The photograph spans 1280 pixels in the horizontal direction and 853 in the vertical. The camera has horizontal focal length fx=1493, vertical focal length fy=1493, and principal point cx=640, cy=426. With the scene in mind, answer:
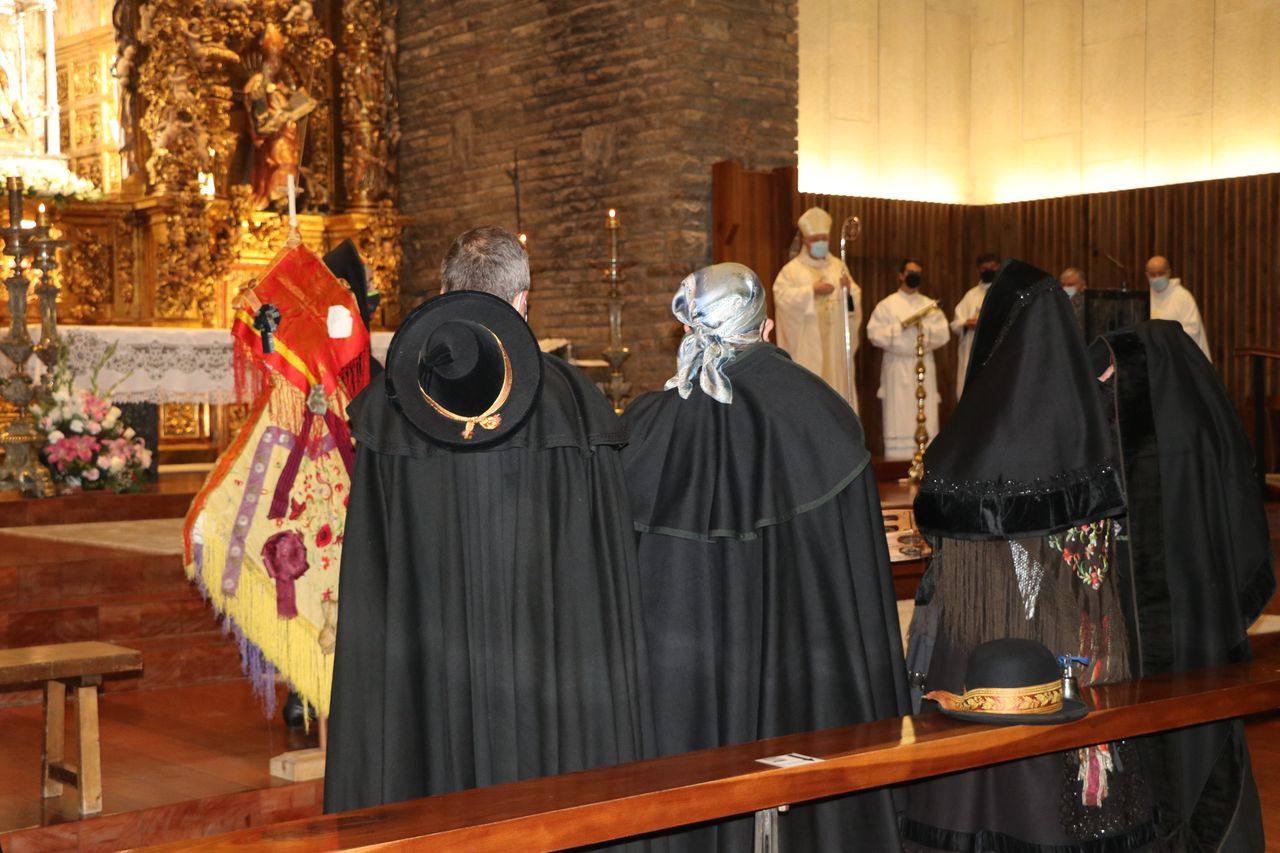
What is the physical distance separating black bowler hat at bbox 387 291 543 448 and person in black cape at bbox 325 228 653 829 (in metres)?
0.08

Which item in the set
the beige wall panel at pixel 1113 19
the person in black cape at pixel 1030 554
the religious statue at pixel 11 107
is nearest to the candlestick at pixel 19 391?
the religious statue at pixel 11 107

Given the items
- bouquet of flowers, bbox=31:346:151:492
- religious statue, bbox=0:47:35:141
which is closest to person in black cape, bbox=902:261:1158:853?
bouquet of flowers, bbox=31:346:151:492

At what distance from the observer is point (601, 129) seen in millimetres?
11898

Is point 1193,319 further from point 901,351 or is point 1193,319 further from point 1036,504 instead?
point 1036,504

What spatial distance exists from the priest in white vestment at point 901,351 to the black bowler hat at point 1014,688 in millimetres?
10264

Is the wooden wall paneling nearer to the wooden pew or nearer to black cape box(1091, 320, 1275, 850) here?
black cape box(1091, 320, 1275, 850)

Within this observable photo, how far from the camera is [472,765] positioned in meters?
3.03

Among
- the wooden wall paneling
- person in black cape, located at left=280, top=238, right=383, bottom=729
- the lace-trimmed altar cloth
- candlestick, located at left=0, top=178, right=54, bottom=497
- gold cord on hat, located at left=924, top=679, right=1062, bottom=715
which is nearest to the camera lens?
gold cord on hat, located at left=924, top=679, right=1062, bottom=715

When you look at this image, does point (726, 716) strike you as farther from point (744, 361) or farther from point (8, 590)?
point (8, 590)

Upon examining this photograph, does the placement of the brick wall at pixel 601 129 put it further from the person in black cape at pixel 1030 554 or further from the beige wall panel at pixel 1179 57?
the person in black cape at pixel 1030 554

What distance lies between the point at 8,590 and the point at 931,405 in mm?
8867

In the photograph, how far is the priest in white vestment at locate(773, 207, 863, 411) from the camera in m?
11.6

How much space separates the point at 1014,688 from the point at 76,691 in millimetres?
3009

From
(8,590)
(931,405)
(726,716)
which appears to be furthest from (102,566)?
(931,405)
